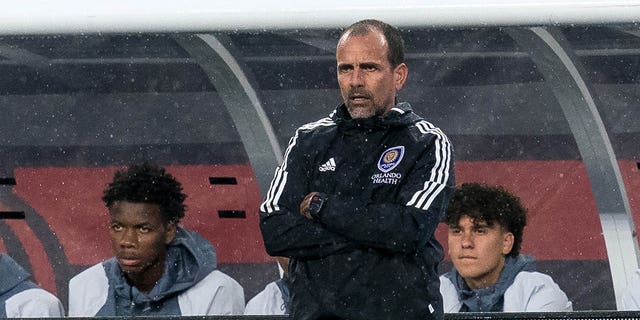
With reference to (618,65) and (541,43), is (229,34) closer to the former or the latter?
(541,43)

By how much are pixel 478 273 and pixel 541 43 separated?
85cm

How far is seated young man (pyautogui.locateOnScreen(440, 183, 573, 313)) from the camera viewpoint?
14.5 ft

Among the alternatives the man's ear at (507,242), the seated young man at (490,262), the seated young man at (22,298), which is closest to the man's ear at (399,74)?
the seated young man at (490,262)

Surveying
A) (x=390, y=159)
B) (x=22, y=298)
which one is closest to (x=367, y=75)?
(x=390, y=159)

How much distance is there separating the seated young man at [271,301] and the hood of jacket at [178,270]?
20 centimetres

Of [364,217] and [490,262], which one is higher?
[490,262]

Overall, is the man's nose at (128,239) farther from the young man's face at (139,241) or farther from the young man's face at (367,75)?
the young man's face at (367,75)

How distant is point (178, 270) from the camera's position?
4.56 meters

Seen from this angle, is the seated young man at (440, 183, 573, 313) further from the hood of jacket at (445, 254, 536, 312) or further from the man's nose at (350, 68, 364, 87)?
the man's nose at (350, 68, 364, 87)

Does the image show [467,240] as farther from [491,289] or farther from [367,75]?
[367,75]

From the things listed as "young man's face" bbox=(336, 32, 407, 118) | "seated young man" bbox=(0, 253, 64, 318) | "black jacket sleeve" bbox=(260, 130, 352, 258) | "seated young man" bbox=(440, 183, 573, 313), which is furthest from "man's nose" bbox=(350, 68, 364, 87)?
"seated young man" bbox=(0, 253, 64, 318)

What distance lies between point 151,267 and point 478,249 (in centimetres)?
120

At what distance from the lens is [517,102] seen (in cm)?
449

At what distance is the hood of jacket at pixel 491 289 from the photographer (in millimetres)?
4402
